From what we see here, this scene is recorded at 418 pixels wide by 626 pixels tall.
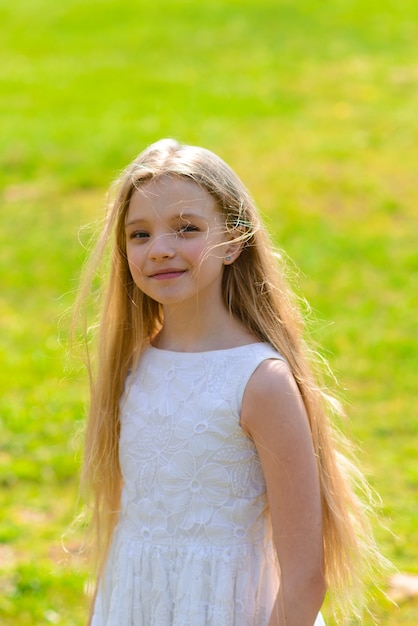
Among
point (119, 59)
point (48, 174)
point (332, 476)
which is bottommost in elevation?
point (332, 476)

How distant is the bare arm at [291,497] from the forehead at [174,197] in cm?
39

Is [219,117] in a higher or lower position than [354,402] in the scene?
higher

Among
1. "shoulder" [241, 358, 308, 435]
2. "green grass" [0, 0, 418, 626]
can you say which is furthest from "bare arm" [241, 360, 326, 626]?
"green grass" [0, 0, 418, 626]

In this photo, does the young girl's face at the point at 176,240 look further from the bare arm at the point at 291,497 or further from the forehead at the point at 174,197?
the bare arm at the point at 291,497

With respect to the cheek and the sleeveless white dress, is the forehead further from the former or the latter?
the sleeveless white dress

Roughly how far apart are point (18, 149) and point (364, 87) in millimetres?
4213

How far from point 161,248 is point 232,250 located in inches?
6.9

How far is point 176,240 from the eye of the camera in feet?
6.24

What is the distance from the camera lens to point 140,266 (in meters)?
1.94

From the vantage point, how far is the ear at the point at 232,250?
77.8 inches

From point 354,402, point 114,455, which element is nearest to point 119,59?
point 354,402

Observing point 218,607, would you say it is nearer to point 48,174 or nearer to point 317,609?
point 317,609

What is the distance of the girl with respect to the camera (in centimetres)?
182

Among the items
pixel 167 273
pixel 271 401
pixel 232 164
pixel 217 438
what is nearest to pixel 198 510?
pixel 217 438
